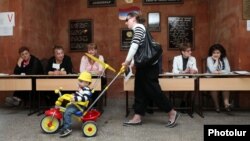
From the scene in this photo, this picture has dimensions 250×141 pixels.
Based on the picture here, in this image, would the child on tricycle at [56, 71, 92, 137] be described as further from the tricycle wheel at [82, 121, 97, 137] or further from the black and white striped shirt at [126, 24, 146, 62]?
the black and white striped shirt at [126, 24, 146, 62]

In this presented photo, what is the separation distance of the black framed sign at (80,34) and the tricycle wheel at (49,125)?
3.32 meters

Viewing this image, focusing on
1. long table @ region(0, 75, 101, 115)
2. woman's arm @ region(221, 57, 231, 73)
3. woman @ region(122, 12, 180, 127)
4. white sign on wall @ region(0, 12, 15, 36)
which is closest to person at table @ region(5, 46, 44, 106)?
long table @ region(0, 75, 101, 115)

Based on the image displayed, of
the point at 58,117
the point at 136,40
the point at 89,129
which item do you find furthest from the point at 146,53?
the point at 58,117

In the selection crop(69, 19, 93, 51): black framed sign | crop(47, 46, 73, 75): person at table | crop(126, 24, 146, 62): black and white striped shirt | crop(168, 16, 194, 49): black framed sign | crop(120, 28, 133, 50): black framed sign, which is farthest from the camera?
crop(69, 19, 93, 51): black framed sign

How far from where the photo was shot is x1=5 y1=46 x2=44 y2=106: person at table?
545cm

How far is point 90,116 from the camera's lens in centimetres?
375

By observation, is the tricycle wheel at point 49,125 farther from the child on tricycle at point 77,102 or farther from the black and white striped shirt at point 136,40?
the black and white striped shirt at point 136,40

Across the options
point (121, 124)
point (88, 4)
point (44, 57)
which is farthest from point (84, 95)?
point (88, 4)

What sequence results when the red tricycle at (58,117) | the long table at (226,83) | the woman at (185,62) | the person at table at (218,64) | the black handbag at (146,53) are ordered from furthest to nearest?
the woman at (185,62)
the person at table at (218,64)
the long table at (226,83)
the black handbag at (146,53)
the red tricycle at (58,117)

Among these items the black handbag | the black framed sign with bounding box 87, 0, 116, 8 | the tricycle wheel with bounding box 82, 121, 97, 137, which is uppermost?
the black framed sign with bounding box 87, 0, 116, 8

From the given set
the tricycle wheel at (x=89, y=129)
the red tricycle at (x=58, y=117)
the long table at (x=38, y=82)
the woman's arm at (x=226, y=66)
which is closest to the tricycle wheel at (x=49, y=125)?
the red tricycle at (x=58, y=117)

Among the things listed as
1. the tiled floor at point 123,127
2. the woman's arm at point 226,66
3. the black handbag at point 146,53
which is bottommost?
the tiled floor at point 123,127

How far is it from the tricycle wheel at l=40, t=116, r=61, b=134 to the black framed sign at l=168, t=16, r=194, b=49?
12.0 feet

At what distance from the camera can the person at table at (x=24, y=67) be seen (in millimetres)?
5445
